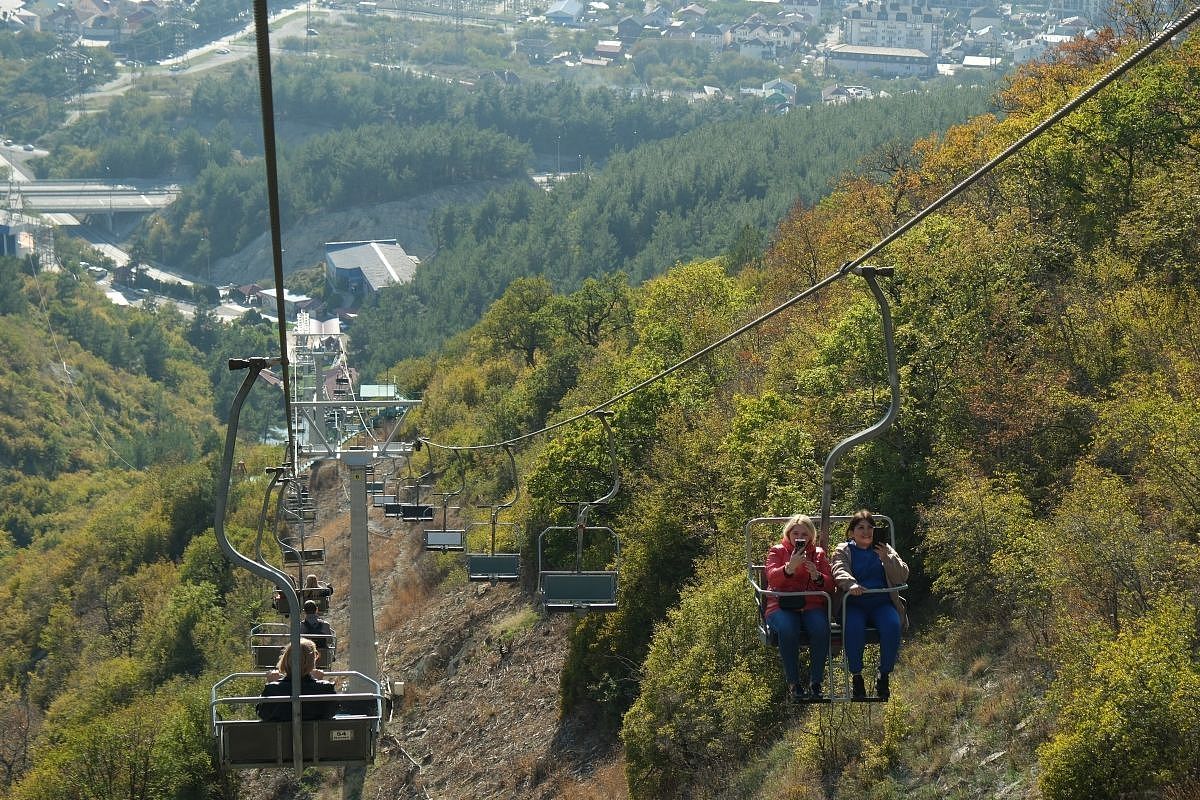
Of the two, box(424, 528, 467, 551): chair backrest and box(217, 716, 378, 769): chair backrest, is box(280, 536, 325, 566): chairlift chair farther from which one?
box(217, 716, 378, 769): chair backrest

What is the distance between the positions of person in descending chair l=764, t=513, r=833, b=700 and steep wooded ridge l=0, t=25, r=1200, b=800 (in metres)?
10.1

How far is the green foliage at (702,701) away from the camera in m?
40.3

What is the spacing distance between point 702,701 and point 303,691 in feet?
74.9

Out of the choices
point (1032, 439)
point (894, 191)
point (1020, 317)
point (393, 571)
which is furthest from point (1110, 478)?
point (393, 571)

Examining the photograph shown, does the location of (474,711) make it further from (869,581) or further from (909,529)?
(869,581)

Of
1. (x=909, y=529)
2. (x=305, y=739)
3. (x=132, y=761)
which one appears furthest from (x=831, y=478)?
(x=132, y=761)

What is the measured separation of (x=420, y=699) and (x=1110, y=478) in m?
30.6

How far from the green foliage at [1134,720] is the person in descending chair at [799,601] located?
32.8 feet

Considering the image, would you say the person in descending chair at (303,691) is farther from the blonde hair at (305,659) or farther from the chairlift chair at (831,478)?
the chairlift chair at (831,478)

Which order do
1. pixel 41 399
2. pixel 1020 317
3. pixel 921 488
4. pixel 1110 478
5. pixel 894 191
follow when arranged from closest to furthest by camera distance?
1. pixel 1110 478
2. pixel 921 488
3. pixel 1020 317
4. pixel 894 191
5. pixel 41 399

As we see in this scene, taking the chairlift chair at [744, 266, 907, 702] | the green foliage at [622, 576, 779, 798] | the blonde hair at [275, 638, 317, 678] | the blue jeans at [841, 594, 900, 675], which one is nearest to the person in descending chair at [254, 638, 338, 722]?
the blonde hair at [275, 638, 317, 678]

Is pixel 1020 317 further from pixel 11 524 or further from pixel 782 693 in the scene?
pixel 11 524

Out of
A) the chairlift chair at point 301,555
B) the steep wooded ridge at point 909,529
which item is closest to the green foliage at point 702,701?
the steep wooded ridge at point 909,529

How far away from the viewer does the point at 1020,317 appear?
48344 mm
